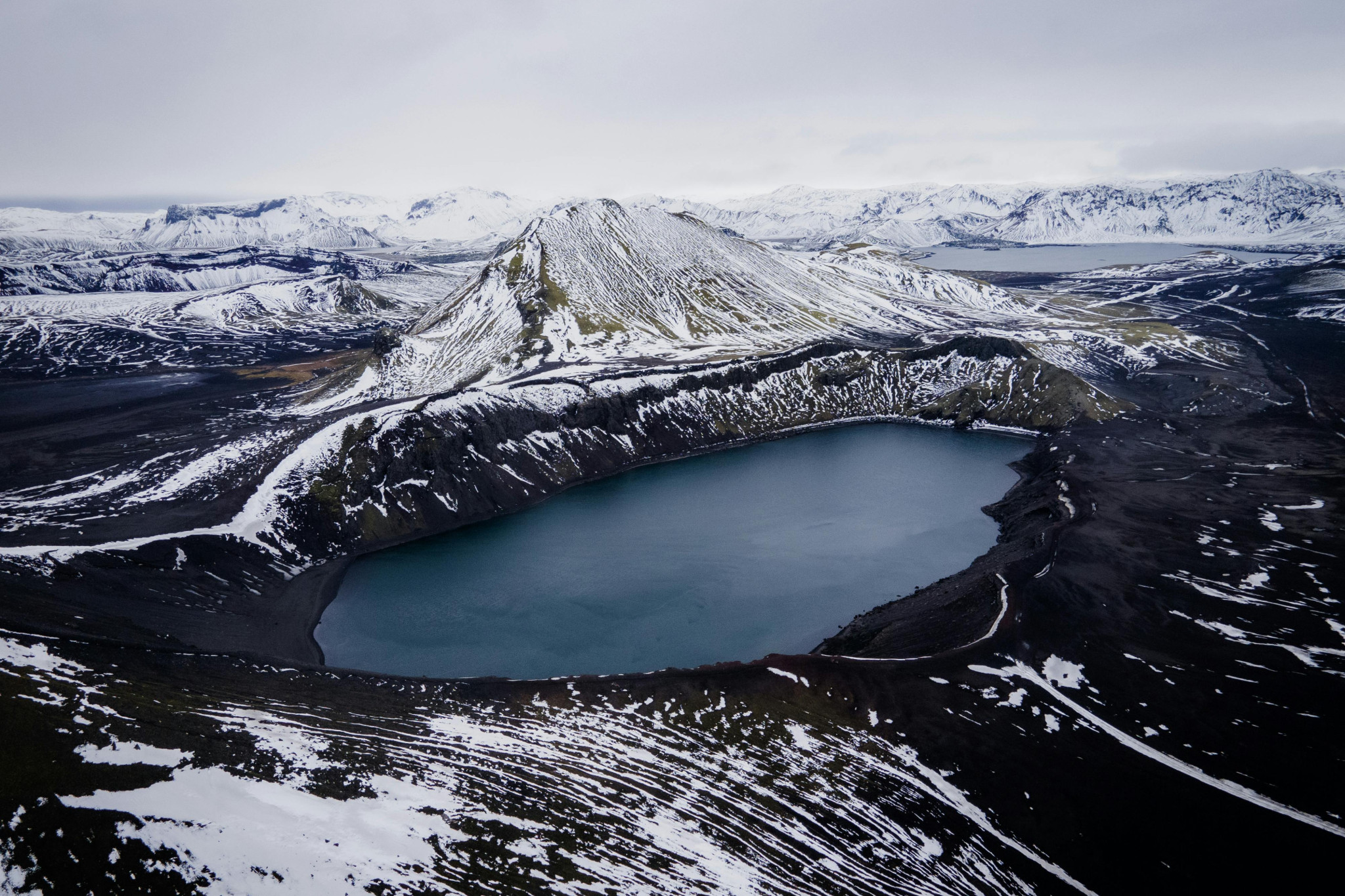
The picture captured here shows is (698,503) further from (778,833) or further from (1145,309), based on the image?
(1145,309)

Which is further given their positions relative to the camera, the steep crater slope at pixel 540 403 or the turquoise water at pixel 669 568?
the steep crater slope at pixel 540 403

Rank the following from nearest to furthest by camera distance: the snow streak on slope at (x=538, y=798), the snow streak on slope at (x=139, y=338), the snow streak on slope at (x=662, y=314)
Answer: the snow streak on slope at (x=538, y=798) → the snow streak on slope at (x=662, y=314) → the snow streak on slope at (x=139, y=338)

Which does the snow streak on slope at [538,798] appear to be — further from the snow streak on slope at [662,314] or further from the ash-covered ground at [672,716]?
the snow streak on slope at [662,314]

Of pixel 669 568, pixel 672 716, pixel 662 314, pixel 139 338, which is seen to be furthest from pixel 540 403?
pixel 139 338

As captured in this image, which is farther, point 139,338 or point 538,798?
point 139,338

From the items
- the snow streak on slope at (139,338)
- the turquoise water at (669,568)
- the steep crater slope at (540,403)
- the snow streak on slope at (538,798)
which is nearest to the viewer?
the snow streak on slope at (538,798)

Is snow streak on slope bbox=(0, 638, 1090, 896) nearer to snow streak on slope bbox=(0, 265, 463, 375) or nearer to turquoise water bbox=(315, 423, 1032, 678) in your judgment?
turquoise water bbox=(315, 423, 1032, 678)

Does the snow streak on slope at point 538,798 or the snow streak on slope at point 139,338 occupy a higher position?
the snow streak on slope at point 139,338

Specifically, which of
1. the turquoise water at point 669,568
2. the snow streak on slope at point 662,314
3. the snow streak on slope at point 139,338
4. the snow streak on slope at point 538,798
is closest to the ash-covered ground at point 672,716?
the snow streak on slope at point 538,798

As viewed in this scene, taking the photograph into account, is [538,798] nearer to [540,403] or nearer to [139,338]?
[540,403]
